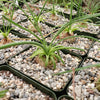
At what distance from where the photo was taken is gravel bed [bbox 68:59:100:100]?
67cm

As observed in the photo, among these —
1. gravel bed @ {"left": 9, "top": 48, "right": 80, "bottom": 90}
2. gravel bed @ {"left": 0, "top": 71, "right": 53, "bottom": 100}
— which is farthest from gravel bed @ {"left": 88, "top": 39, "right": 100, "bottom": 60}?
gravel bed @ {"left": 0, "top": 71, "right": 53, "bottom": 100}

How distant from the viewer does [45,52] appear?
802mm

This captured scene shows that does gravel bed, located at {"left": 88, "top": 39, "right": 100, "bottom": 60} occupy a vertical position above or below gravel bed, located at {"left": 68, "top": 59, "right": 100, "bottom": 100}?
above

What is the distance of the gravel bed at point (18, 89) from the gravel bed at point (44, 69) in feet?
0.20

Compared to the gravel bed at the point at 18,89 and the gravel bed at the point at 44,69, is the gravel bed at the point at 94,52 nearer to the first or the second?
the gravel bed at the point at 44,69

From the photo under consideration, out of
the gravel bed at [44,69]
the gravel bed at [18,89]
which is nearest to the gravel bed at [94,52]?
the gravel bed at [44,69]

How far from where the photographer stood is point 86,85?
28.9 inches

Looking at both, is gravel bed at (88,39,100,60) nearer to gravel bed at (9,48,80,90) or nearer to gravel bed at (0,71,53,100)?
gravel bed at (9,48,80,90)

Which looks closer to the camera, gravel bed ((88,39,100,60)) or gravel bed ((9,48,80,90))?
gravel bed ((9,48,80,90))

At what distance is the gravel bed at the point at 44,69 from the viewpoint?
740mm

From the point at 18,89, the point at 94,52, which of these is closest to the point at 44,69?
the point at 18,89

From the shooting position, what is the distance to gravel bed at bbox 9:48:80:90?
740 mm

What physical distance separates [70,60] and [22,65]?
1.03 ft

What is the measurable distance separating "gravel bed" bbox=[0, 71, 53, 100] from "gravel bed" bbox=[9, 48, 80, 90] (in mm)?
61
